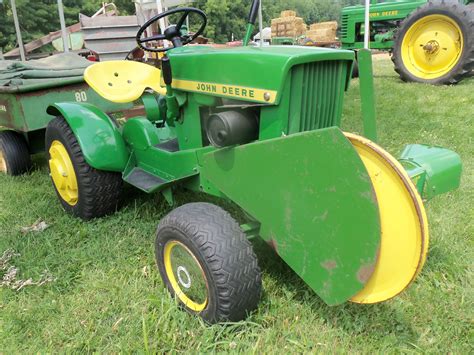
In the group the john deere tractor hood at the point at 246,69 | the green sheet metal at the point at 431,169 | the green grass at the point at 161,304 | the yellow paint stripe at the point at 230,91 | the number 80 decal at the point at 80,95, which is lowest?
the green grass at the point at 161,304

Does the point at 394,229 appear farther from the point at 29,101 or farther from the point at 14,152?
the point at 14,152

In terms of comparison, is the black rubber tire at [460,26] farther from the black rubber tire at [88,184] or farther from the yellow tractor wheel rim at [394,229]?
the yellow tractor wheel rim at [394,229]

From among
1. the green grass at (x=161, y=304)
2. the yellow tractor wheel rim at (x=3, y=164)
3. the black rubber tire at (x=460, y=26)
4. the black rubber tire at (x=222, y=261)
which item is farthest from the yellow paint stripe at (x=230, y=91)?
the black rubber tire at (x=460, y=26)


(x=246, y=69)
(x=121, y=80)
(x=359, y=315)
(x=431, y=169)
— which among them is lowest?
(x=359, y=315)

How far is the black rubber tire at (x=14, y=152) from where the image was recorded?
4047mm

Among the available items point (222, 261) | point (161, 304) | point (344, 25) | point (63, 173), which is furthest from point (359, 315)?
point (344, 25)

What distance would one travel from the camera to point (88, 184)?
2891 mm

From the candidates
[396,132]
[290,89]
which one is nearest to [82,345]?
[290,89]

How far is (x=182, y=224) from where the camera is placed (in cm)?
192

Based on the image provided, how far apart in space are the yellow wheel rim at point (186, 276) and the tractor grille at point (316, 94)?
0.76m

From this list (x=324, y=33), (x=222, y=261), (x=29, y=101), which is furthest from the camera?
(x=324, y=33)

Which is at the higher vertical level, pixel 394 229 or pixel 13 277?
pixel 394 229

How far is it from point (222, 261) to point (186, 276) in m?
0.33

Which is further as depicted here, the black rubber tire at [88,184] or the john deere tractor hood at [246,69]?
the black rubber tire at [88,184]
